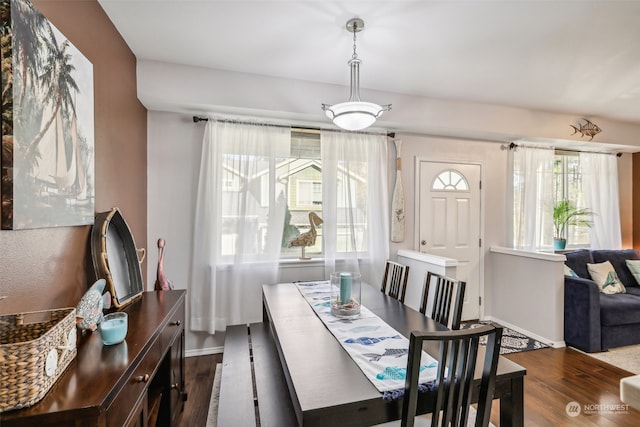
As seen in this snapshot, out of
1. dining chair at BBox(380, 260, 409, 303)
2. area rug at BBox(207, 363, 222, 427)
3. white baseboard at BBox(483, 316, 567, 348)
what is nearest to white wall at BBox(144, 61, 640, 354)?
area rug at BBox(207, 363, 222, 427)

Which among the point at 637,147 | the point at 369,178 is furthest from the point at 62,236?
the point at 637,147

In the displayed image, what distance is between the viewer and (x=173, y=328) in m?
1.85

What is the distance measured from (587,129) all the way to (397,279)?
364 centimetres

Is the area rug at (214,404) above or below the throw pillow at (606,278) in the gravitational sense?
below

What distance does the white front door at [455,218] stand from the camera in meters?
3.83

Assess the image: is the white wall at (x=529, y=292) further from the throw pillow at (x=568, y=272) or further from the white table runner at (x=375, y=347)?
the white table runner at (x=375, y=347)

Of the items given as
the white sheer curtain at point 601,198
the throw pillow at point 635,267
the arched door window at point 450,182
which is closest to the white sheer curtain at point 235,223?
the arched door window at point 450,182

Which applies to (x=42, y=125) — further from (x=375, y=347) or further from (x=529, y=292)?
(x=529, y=292)

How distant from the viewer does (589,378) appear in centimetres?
256

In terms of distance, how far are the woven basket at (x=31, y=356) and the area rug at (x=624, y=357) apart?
4.00 metres

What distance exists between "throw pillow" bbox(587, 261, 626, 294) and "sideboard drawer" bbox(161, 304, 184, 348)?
4.40 m

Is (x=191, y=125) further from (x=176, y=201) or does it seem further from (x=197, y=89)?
(x=176, y=201)

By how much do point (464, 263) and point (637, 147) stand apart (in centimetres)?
320

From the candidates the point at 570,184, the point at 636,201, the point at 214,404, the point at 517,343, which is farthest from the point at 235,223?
the point at 636,201
